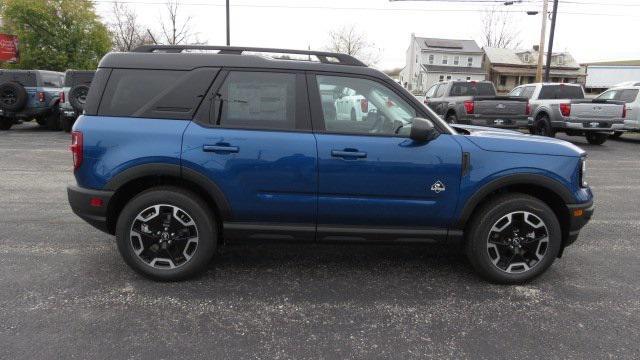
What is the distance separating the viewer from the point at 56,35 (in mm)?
37219

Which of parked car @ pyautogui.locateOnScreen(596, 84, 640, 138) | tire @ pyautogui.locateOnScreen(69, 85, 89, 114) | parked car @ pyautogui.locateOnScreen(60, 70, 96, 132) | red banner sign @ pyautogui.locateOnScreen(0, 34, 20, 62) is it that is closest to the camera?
tire @ pyautogui.locateOnScreen(69, 85, 89, 114)

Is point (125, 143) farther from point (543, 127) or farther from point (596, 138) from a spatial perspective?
point (596, 138)

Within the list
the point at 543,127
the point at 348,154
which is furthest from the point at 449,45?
the point at 348,154

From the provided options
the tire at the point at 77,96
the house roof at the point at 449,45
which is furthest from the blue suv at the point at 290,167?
the house roof at the point at 449,45

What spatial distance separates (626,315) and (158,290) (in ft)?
11.6

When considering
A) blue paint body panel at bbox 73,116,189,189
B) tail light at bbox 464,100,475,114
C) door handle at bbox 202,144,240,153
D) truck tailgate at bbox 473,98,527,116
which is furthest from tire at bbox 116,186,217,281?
truck tailgate at bbox 473,98,527,116

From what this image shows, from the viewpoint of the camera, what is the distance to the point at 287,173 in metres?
3.67

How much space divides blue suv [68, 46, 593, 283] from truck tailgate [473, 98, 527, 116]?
9104mm

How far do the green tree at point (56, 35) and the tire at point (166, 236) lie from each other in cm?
3878

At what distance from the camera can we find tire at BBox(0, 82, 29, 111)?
1400cm

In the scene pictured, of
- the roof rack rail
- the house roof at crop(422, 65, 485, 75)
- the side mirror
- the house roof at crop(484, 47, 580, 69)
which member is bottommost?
the side mirror

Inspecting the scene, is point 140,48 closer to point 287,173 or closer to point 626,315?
point 287,173

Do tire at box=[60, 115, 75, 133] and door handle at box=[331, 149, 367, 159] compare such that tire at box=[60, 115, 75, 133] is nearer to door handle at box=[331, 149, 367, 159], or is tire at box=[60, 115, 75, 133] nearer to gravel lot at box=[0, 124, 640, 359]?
gravel lot at box=[0, 124, 640, 359]

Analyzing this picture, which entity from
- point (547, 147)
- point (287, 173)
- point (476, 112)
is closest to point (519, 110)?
point (476, 112)
